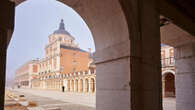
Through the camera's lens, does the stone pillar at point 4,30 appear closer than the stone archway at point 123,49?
Yes

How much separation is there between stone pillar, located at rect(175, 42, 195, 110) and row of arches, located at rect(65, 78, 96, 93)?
93.4 ft

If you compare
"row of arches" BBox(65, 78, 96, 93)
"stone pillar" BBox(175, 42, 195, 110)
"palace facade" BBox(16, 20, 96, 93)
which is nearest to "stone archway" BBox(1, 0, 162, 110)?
"stone pillar" BBox(175, 42, 195, 110)

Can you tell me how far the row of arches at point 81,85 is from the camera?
33.4 meters

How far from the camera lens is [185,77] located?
192 inches

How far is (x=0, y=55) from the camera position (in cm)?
138

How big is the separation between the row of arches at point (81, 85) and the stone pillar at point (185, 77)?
28477 millimetres

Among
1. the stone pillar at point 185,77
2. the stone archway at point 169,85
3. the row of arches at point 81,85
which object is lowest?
the row of arches at point 81,85

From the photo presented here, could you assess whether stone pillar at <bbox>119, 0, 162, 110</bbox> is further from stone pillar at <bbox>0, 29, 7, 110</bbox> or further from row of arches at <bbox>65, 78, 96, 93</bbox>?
row of arches at <bbox>65, 78, 96, 93</bbox>

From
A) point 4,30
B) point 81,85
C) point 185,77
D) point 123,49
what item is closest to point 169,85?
point 185,77

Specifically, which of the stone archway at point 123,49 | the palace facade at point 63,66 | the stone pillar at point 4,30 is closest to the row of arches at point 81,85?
the palace facade at point 63,66

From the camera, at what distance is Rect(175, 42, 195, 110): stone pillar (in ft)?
15.2

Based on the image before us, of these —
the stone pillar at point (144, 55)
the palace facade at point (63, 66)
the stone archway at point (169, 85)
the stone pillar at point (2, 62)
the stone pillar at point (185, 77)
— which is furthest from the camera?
the palace facade at point (63, 66)

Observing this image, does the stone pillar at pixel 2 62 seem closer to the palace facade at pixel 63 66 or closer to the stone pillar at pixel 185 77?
the stone pillar at pixel 185 77

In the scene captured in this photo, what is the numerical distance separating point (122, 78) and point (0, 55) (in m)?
1.62
